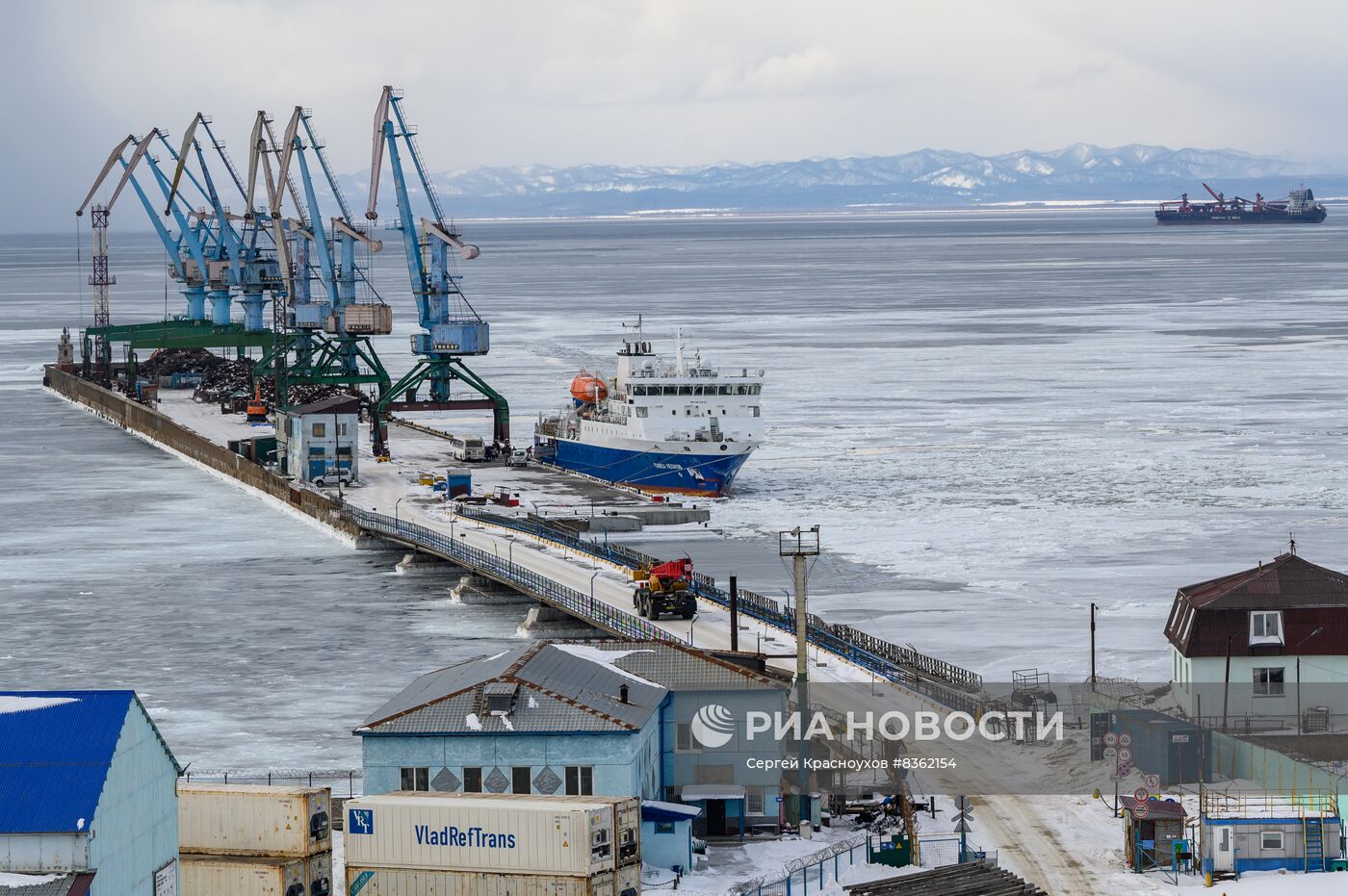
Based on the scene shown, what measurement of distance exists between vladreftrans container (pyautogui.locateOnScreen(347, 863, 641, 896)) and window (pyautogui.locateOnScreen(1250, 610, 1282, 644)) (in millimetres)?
14779

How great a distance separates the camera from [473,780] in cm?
3388

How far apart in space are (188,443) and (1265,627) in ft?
240

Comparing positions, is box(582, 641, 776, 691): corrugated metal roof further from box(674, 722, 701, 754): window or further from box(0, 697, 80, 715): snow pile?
box(0, 697, 80, 715): snow pile

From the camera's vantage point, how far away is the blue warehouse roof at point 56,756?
2766cm

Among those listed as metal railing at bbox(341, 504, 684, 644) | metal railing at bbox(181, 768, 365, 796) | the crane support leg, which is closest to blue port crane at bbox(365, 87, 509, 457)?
the crane support leg

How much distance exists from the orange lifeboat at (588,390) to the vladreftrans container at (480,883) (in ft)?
211

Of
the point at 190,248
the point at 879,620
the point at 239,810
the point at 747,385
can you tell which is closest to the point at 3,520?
the point at 747,385

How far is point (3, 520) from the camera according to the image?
266 feet

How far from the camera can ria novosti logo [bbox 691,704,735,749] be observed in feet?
121

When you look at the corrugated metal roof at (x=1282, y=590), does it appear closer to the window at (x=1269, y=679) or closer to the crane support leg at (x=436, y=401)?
the window at (x=1269, y=679)

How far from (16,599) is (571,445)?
3327 centimetres

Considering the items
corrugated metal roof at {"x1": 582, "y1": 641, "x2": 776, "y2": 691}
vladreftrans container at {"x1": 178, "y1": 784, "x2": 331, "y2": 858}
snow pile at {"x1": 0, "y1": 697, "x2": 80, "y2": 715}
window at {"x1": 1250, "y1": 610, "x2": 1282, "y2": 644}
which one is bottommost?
vladreftrans container at {"x1": 178, "y1": 784, "x2": 331, "y2": 858}

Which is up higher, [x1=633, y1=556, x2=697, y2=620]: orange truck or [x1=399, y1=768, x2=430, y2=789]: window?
[x1=399, y1=768, x2=430, y2=789]: window

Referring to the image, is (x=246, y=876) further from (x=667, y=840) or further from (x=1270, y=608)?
(x=1270, y=608)
